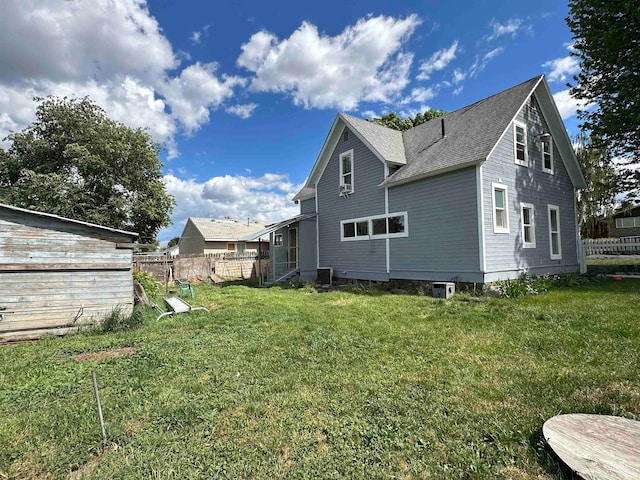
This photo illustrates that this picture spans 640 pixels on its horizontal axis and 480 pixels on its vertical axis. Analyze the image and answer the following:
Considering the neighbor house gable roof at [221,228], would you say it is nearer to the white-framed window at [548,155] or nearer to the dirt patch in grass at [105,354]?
the white-framed window at [548,155]

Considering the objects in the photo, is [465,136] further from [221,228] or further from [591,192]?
[221,228]

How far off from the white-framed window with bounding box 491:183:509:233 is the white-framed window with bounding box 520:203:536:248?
1.19m

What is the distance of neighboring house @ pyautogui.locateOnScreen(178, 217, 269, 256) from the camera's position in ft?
99.2

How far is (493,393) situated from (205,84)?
14.5 metres

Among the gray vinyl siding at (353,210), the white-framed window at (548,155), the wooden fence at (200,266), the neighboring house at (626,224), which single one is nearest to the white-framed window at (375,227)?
the gray vinyl siding at (353,210)

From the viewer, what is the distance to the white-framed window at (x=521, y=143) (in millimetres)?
11383

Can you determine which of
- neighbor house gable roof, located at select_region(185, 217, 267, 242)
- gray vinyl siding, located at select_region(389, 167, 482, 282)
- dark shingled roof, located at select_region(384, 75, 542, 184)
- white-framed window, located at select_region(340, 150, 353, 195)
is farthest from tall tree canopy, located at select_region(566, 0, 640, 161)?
neighbor house gable roof, located at select_region(185, 217, 267, 242)

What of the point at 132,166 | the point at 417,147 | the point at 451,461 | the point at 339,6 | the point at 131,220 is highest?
the point at 339,6

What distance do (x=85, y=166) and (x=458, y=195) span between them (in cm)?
2092

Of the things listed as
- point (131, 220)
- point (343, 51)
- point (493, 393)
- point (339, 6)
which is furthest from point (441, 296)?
point (131, 220)

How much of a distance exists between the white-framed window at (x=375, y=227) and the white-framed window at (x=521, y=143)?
180 inches

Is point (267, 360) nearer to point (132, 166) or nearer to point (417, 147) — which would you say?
point (417, 147)

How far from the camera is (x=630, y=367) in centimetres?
388

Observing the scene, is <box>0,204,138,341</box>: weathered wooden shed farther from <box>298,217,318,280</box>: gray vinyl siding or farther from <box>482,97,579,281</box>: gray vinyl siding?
<box>482,97,579,281</box>: gray vinyl siding
